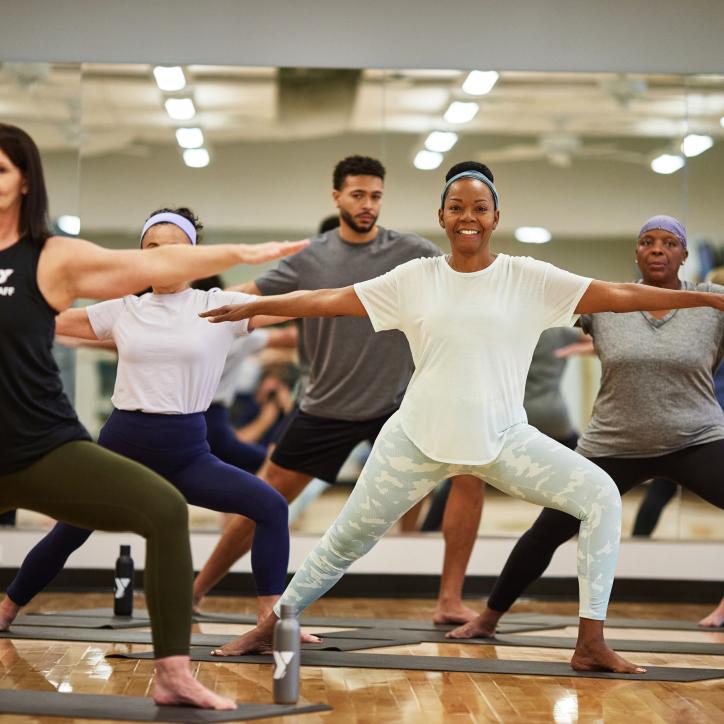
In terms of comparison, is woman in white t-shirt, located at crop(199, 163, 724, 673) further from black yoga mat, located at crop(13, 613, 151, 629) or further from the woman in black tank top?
black yoga mat, located at crop(13, 613, 151, 629)

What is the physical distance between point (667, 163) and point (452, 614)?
2811 mm

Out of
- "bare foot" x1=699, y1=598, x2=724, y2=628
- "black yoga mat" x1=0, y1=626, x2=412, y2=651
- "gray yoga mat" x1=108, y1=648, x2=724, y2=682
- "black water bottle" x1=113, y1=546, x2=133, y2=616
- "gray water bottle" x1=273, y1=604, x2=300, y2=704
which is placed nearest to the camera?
"gray water bottle" x1=273, y1=604, x2=300, y2=704

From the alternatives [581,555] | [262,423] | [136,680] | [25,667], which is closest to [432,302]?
[581,555]

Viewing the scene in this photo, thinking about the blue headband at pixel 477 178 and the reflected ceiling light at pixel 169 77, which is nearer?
the blue headband at pixel 477 178

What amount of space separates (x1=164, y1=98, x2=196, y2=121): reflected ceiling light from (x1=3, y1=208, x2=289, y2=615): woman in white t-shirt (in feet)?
8.32

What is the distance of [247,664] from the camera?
157 inches

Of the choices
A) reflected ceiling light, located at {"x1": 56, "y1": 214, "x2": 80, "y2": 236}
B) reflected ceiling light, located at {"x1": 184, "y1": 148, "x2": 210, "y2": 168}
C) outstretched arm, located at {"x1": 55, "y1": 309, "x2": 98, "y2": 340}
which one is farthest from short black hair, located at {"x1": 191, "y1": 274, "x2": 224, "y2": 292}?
outstretched arm, located at {"x1": 55, "y1": 309, "x2": 98, "y2": 340}

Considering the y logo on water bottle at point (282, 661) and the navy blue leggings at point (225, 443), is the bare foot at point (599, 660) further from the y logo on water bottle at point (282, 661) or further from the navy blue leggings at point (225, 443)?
the navy blue leggings at point (225, 443)

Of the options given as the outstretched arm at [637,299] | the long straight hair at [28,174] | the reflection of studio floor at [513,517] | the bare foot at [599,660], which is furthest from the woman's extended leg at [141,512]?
the reflection of studio floor at [513,517]

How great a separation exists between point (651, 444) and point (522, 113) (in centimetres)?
262

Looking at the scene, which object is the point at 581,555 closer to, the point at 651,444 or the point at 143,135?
the point at 651,444

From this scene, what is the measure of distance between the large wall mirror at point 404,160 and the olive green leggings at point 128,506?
3.33m

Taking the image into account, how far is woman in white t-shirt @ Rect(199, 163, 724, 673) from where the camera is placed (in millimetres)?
3734

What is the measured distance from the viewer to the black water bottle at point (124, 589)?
5.21 m
